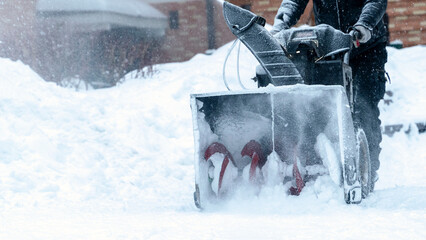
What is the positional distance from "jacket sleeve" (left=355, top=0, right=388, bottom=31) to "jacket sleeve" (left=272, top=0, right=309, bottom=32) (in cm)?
56

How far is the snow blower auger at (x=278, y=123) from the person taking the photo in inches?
126

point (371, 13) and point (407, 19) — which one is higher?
point (407, 19)

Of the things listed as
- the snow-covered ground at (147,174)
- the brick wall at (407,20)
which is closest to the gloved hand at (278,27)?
the snow-covered ground at (147,174)

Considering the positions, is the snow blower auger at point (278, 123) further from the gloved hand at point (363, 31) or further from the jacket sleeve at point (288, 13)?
the jacket sleeve at point (288, 13)

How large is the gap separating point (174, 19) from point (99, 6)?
207 centimetres

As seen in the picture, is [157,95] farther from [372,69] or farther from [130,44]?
[372,69]

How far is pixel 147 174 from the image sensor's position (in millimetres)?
5020

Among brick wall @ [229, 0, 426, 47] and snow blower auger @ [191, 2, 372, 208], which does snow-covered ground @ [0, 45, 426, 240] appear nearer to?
snow blower auger @ [191, 2, 372, 208]

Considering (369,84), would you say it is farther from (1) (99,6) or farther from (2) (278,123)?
(1) (99,6)

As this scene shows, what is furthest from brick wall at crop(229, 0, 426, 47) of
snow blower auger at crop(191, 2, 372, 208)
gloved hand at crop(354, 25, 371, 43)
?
snow blower auger at crop(191, 2, 372, 208)

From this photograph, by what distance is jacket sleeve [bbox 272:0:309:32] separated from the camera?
3.95 metres

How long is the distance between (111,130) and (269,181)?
2958 mm

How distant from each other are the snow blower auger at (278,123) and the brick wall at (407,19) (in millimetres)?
8646

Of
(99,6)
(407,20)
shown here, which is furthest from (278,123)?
(407,20)
